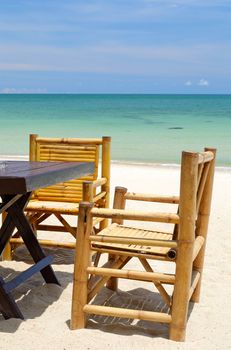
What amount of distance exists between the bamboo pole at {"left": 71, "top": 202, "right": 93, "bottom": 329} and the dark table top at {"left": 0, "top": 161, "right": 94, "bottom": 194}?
29 cm

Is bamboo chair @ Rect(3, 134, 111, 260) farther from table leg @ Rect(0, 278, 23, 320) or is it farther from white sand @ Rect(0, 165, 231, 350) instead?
table leg @ Rect(0, 278, 23, 320)

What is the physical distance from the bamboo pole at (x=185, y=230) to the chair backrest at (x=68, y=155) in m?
2.06

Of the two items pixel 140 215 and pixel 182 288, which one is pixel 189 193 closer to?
pixel 140 215

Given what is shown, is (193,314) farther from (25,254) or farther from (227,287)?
(25,254)

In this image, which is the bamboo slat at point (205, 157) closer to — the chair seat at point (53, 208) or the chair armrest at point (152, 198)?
the chair armrest at point (152, 198)

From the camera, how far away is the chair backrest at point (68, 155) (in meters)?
5.08

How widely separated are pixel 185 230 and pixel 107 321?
841 millimetres

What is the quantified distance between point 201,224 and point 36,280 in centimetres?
133

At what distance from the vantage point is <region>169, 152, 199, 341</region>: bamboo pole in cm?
296

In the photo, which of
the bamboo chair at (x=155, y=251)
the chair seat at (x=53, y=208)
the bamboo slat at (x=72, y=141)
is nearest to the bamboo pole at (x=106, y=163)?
the bamboo slat at (x=72, y=141)

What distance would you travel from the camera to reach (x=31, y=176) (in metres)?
3.06

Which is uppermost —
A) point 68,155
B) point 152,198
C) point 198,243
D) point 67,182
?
point 68,155

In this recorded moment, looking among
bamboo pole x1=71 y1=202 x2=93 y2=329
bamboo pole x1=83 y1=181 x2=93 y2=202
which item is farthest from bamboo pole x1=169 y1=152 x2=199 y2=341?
bamboo pole x1=83 y1=181 x2=93 y2=202

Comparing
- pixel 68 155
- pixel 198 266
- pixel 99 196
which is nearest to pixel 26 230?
pixel 99 196
